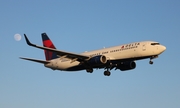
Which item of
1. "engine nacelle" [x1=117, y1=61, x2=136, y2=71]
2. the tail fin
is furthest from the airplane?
the tail fin

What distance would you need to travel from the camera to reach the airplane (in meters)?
56.7

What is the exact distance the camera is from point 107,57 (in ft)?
195

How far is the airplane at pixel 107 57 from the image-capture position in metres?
56.7

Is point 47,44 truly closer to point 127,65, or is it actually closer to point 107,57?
point 127,65

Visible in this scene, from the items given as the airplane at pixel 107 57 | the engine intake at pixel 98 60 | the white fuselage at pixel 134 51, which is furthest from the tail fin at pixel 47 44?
the engine intake at pixel 98 60

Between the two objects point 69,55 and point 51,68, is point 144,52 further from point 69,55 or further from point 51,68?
point 51,68

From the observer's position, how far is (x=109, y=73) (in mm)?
64625

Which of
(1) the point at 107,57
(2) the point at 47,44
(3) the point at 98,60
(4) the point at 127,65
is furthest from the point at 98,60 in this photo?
(2) the point at 47,44

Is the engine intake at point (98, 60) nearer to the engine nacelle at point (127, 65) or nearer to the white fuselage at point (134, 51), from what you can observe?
the white fuselage at point (134, 51)

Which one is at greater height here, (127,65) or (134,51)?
(134,51)

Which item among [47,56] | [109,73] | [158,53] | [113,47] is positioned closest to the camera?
[158,53]

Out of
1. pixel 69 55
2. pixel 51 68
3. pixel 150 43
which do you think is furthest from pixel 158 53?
pixel 51 68

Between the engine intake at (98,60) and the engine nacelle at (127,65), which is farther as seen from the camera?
the engine nacelle at (127,65)

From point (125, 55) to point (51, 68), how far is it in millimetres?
16018
